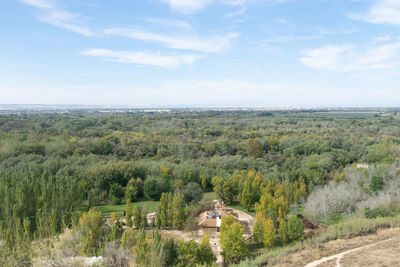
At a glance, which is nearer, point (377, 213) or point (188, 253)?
point (188, 253)

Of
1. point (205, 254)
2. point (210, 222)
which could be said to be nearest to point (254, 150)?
point (210, 222)

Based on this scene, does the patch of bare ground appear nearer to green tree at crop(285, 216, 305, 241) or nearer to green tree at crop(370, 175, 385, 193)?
green tree at crop(285, 216, 305, 241)

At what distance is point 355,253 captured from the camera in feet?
54.0

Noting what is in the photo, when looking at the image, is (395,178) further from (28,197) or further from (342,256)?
(28,197)

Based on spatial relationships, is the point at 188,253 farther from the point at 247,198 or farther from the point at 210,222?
the point at 247,198

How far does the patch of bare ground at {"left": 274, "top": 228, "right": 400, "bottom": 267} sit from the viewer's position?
15273 mm

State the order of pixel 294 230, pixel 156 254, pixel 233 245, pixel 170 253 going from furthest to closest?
pixel 294 230 → pixel 233 245 → pixel 170 253 → pixel 156 254

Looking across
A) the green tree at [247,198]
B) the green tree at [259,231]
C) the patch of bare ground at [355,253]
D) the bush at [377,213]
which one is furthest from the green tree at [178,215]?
the bush at [377,213]

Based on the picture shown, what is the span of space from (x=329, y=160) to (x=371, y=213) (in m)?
20.3

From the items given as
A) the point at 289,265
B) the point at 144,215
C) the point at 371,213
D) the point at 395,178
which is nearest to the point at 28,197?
the point at 144,215

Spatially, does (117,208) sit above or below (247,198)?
below

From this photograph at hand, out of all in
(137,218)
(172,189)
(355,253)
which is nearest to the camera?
(355,253)

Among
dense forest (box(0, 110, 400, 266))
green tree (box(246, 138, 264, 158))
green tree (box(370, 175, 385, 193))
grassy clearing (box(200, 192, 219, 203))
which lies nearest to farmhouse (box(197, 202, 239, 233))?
dense forest (box(0, 110, 400, 266))

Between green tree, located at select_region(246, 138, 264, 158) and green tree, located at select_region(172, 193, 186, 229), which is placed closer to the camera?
green tree, located at select_region(172, 193, 186, 229)
